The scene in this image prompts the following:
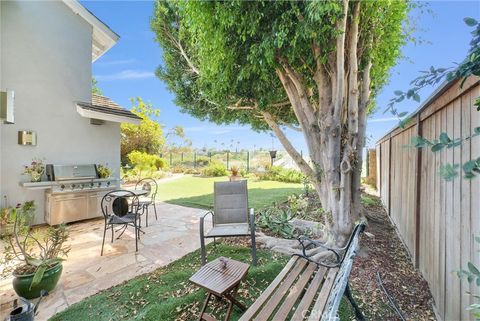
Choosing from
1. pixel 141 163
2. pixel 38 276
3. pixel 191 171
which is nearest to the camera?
pixel 38 276

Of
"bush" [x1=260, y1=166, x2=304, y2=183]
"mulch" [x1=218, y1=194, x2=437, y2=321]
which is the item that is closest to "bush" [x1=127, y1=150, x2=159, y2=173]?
"bush" [x1=260, y1=166, x2=304, y2=183]

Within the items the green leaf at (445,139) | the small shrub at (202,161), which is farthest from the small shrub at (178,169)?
the green leaf at (445,139)

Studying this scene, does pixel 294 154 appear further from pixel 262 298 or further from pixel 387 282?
pixel 262 298

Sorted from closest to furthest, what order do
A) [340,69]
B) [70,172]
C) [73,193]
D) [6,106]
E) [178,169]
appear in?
1. [340,69]
2. [6,106]
3. [73,193]
4. [70,172]
5. [178,169]

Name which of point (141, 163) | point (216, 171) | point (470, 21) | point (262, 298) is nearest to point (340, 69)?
point (470, 21)

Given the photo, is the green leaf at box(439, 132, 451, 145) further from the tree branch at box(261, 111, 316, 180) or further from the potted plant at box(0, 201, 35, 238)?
the potted plant at box(0, 201, 35, 238)

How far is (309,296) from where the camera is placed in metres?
2.07

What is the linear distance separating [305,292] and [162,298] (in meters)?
1.74

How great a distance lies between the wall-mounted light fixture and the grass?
4363 millimetres

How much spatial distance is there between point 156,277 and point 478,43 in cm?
393

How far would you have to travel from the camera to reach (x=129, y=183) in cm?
1186

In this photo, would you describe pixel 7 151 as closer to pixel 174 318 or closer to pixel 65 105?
pixel 65 105

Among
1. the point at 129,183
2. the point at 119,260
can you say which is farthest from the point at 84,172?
the point at 129,183

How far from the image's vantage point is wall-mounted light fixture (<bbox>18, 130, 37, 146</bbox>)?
5366mm
